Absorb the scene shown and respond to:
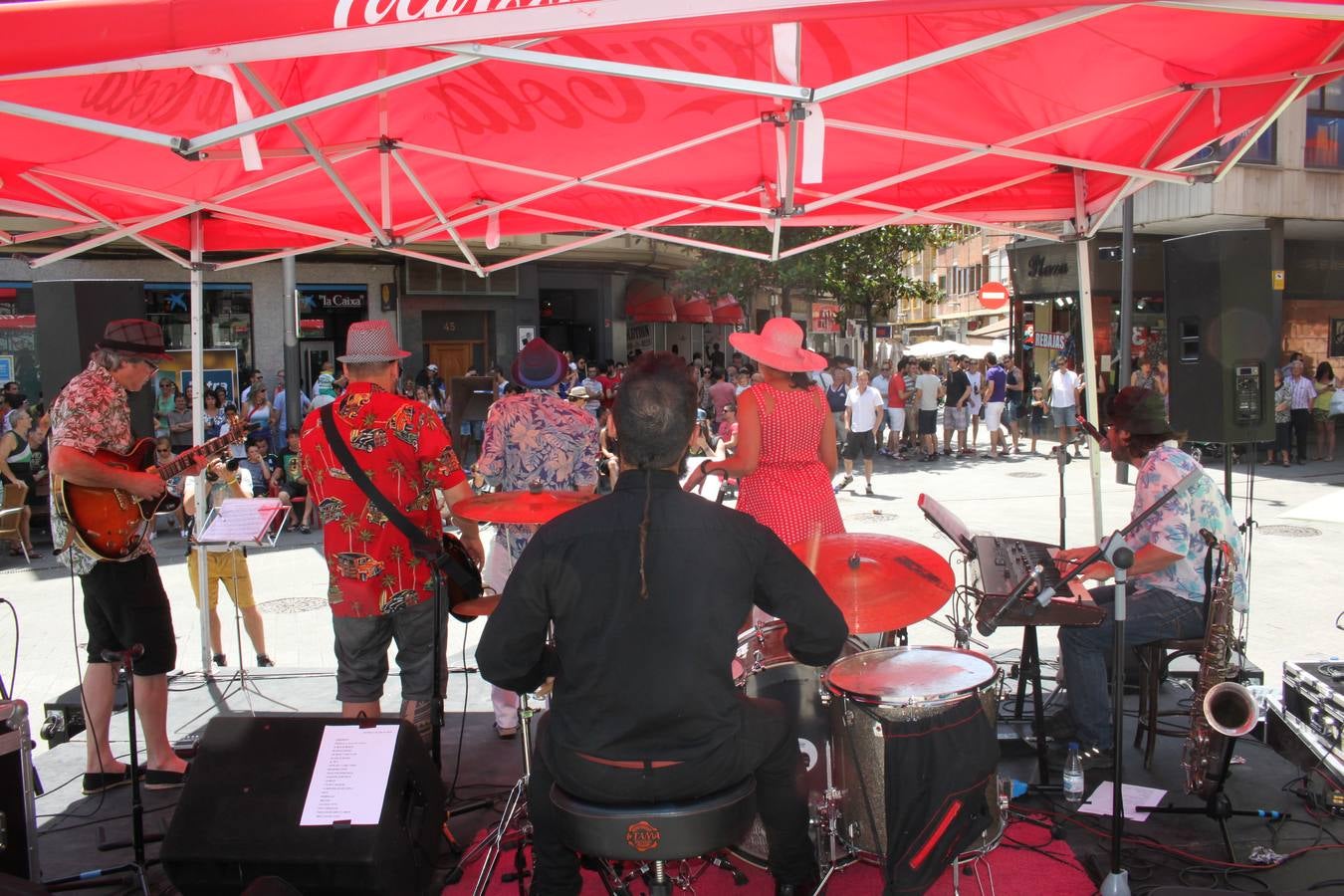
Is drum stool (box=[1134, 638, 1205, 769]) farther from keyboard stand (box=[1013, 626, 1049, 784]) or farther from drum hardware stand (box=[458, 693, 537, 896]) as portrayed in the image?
drum hardware stand (box=[458, 693, 537, 896])

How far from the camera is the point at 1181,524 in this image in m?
4.58

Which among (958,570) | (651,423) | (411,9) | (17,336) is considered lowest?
(958,570)

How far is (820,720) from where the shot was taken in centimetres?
380

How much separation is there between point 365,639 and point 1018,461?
54.5 ft

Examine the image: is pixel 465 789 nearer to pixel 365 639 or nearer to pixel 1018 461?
pixel 365 639

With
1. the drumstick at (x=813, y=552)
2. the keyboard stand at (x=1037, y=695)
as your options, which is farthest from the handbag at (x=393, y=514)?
the keyboard stand at (x=1037, y=695)

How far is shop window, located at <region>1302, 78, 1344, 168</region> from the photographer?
1858 cm

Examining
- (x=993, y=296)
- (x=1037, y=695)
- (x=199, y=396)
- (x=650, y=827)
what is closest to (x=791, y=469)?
(x=1037, y=695)

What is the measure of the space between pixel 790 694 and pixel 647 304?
2410 centimetres

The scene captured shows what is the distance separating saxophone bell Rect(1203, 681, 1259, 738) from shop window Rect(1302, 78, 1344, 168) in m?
17.9

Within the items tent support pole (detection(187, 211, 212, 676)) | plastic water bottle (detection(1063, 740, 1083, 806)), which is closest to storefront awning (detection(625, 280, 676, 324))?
tent support pole (detection(187, 211, 212, 676))

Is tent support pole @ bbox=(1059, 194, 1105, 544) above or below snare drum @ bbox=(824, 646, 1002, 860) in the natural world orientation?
above

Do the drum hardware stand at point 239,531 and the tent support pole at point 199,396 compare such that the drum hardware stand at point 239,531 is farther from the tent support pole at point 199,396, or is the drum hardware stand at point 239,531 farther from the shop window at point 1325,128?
the shop window at point 1325,128

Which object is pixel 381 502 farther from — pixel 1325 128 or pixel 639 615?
pixel 1325 128
